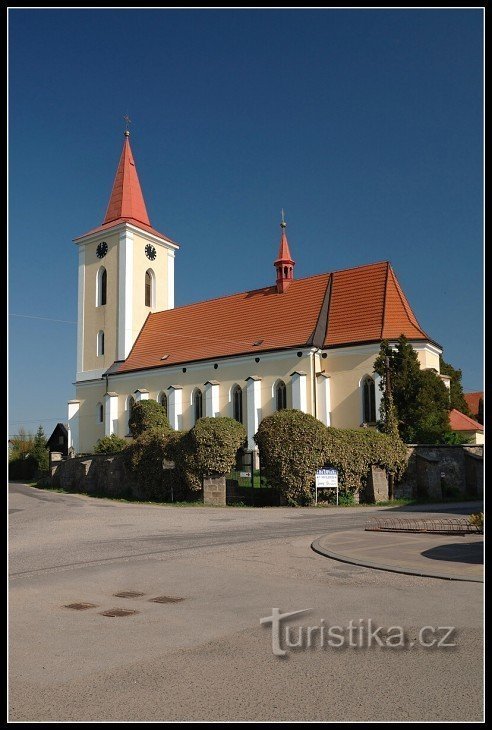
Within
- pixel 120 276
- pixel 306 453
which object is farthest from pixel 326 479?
pixel 120 276

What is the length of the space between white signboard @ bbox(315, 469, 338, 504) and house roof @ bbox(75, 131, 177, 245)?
35.7 m

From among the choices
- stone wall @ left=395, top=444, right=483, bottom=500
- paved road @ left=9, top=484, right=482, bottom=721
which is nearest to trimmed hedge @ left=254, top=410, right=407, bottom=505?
stone wall @ left=395, top=444, right=483, bottom=500

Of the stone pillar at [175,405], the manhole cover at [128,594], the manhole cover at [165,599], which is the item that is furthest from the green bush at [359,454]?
the stone pillar at [175,405]

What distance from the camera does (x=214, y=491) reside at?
98.1ft

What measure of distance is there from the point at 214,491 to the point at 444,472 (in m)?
10.9

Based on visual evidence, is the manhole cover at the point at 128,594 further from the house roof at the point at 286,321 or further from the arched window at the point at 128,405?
the arched window at the point at 128,405

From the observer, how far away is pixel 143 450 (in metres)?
32.9

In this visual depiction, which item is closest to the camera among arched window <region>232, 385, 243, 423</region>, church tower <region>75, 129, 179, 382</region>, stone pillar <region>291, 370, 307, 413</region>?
stone pillar <region>291, 370, 307, 413</region>

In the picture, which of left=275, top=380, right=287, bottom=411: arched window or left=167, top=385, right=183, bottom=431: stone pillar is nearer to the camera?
left=275, top=380, right=287, bottom=411: arched window

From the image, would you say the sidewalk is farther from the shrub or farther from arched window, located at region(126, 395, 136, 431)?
arched window, located at region(126, 395, 136, 431)

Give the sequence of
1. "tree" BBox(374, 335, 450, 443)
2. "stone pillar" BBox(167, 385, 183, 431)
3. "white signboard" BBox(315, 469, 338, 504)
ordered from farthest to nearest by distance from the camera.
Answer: "stone pillar" BBox(167, 385, 183, 431) < "tree" BBox(374, 335, 450, 443) < "white signboard" BBox(315, 469, 338, 504)

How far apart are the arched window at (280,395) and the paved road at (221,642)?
30.3 metres

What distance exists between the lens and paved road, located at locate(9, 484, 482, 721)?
16.9 feet

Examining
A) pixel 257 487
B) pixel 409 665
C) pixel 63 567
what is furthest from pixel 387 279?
pixel 409 665
